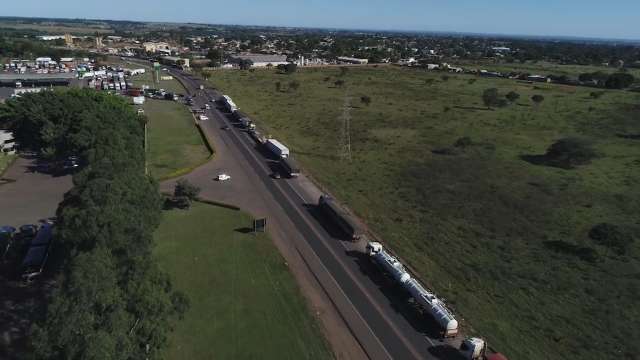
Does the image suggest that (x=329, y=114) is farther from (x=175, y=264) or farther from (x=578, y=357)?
(x=578, y=357)

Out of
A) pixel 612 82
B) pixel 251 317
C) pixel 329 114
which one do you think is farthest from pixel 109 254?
pixel 612 82

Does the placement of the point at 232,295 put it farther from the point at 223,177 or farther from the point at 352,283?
the point at 223,177

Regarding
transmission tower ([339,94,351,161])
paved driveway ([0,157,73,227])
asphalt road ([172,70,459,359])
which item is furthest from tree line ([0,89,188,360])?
transmission tower ([339,94,351,161])

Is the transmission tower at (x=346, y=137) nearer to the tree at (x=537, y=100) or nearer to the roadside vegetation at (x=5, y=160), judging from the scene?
the roadside vegetation at (x=5, y=160)

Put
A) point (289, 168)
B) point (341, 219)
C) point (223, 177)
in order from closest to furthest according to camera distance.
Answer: point (341, 219) → point (223, 177) → point (289, 168)

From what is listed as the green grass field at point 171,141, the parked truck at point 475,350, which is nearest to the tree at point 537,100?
the green grass field at point 171,141

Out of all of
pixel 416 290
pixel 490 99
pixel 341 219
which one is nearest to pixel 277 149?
pixel 341 219
